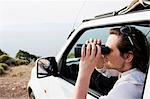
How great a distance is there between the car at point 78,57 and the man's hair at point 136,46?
5cm

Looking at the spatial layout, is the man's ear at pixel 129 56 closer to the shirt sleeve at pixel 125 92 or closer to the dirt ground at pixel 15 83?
the shirt sleeve at pixel 125 92

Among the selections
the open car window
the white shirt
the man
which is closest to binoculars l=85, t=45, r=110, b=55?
the man

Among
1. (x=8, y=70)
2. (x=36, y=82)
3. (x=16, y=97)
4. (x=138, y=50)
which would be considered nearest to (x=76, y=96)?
(x=138, y=50)

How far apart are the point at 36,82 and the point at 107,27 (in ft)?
5.85

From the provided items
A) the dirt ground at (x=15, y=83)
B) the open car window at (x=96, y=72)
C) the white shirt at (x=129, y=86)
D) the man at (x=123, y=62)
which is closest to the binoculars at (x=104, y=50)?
the man at (x=123, y=62)

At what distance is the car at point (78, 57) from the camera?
2707 mm

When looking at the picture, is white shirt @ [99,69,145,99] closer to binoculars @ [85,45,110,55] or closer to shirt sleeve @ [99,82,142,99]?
shirt sleeve @ [99,82,142,99]

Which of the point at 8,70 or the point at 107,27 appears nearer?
the point at 107,27

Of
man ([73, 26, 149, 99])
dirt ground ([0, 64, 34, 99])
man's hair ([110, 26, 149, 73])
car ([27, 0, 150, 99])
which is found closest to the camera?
man ([73, 26, 149, 99])

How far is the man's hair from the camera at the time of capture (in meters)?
2.56

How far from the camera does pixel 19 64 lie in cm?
1648

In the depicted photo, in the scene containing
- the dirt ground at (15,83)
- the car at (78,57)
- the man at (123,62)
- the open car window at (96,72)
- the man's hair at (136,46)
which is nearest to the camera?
the man at (123,62)

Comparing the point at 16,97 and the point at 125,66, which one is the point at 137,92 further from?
the point at 16,97

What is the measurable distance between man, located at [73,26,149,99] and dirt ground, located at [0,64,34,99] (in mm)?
7275
